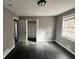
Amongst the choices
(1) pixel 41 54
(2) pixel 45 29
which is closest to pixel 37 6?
(1) pixel 41 54

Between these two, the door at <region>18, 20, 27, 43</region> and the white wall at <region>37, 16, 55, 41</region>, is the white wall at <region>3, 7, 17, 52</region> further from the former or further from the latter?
the white wall at <region>37, 16, 55, 41</region>

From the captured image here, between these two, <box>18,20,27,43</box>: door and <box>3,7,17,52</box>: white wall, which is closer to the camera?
<box>3,7,17,52</box>: white wall

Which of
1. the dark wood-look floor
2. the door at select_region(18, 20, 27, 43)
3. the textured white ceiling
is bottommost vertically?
the dark wood-look floor

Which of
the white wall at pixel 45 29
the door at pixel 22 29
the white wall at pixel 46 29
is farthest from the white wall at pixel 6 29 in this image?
the white wall at pixel 46 29

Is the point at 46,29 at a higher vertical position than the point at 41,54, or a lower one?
higher

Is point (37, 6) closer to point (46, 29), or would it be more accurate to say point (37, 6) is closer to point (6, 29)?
point (6, 29)

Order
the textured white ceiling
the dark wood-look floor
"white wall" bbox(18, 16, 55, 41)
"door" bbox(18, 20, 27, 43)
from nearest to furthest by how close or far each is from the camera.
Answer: the textured white ceiling → the dark wood-look floor → "door" bbox(18, 20, 27, 43) → "white wall" bbox(18, 16, 55, 41)

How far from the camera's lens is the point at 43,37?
771 centimetres

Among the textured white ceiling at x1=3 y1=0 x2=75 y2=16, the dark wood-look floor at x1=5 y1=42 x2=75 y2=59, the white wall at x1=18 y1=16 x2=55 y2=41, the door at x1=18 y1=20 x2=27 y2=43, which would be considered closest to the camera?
the textured white ceiling at x1=3 y1=0 x2=75 y2=16

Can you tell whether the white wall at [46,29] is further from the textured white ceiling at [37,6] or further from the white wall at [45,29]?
the textured white ceiling at [37,6]

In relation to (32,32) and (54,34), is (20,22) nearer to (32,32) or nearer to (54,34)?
(32,32)

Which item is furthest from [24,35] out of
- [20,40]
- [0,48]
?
[0,48]

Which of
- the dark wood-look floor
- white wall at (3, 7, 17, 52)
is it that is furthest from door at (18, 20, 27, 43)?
white wall at (3, 7, 17, 52)
